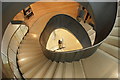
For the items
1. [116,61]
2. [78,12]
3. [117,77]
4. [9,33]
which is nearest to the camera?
[117,77]

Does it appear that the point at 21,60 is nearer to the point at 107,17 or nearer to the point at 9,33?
the point at 9,33

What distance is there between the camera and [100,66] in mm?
3416

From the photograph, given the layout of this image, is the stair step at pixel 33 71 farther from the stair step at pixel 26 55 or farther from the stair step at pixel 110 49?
the stair step at pixel 110 49

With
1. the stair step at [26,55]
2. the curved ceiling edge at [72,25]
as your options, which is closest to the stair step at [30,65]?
the stair step at [26,55]

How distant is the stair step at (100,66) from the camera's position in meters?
3.21

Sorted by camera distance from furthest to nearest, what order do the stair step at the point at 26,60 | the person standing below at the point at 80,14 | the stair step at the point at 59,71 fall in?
1. the person standing below at the point at 80,14
2. the stair step at the point at 26,60
3. the stair step at the point at 59,71

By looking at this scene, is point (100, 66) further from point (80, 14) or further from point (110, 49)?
point (80, 14)

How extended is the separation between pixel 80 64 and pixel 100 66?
56 centimetres

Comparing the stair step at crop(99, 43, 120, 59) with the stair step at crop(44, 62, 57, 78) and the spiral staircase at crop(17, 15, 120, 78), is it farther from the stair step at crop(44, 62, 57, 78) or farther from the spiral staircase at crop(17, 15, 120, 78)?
the stair step at crop(44, 62, 57, 78)

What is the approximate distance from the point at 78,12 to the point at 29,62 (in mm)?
4877

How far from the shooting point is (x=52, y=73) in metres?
3.86

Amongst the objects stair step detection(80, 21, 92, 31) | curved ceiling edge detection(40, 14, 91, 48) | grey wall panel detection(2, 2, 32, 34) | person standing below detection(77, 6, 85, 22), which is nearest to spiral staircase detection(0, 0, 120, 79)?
grey wall panel detection(2, 2, 32, 34)

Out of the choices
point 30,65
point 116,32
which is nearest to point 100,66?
point 116,32

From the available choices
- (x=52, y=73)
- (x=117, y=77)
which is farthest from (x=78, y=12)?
(x=117, y=77)
